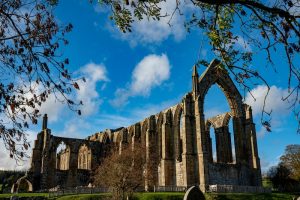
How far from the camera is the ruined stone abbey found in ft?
116

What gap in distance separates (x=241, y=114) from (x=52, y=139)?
27.1 m

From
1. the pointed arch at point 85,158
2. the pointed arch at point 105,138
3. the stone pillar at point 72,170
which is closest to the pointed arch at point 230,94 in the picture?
the stone pillar at point 72,170

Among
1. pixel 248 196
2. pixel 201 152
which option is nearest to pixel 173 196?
pixel 201 152

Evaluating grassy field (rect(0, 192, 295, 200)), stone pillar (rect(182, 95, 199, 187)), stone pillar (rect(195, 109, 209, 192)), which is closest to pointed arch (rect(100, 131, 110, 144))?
stone pillar (rect(182, 95, 199, 187))

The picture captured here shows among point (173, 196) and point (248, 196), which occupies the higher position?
point (173, 196)

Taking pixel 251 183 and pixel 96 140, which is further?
pixel 96 140

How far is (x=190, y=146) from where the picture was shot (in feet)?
116

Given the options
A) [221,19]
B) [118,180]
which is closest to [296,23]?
[221,19]

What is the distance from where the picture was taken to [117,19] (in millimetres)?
7980

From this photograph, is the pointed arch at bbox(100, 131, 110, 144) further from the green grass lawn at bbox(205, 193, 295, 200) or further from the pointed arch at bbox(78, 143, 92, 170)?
the green grass lawn at bbox(205, 193, 295, 200)

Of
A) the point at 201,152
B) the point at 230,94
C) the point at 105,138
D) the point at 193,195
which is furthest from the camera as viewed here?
the point at 105,138

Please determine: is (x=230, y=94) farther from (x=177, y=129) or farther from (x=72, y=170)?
(x=72, y=170)

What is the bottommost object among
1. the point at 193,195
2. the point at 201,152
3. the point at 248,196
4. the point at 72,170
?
the point at 248,196

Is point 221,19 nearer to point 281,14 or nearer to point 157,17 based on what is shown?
point 157,17
